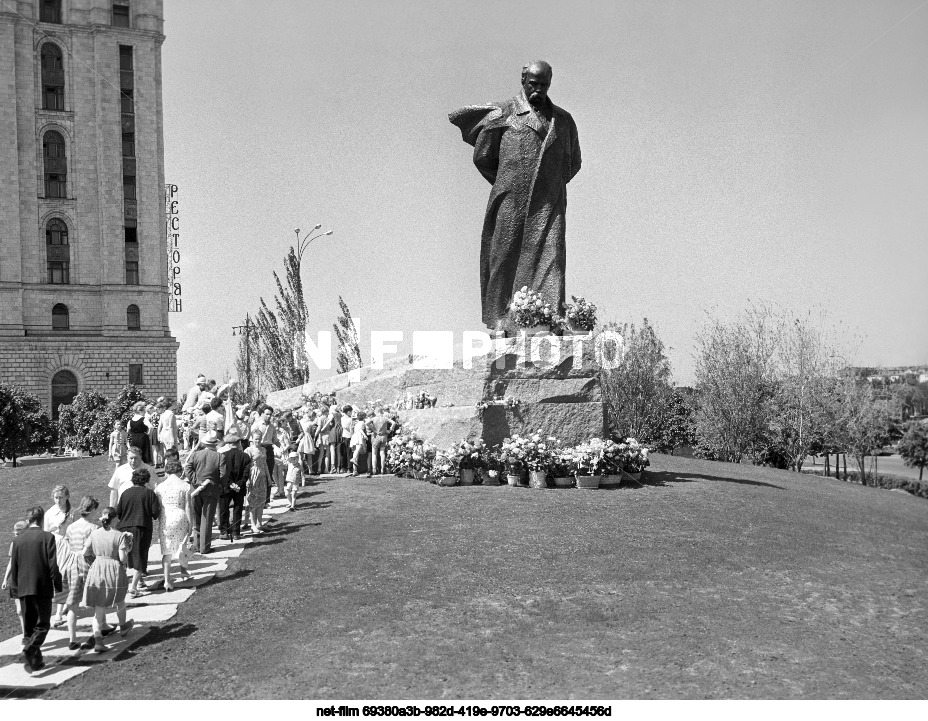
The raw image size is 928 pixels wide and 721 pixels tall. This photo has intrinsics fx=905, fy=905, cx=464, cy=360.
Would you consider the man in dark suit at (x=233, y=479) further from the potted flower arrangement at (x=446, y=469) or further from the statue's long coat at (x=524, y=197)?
the statue's long coat at (x=524, y=197)

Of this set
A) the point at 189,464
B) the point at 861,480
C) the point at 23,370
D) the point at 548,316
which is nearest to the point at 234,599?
the point at 189,464

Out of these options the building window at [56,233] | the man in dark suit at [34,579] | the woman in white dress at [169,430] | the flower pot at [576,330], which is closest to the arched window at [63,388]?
the building window at [56,233]

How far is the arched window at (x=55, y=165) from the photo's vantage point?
2457 inches

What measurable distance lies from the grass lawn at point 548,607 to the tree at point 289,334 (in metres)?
27.2

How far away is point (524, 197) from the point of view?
709 inches

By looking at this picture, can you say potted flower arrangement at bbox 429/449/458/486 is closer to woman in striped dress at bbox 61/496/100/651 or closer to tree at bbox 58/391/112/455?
woman in striped dress at bbox 61/496/100/651

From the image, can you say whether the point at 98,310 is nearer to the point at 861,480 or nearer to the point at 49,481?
the point at 49,481

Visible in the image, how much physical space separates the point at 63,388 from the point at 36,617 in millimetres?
57443

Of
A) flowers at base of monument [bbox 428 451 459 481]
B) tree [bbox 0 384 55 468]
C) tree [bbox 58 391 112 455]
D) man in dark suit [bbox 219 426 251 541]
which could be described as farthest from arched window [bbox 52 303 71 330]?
man in dark suit [bbox 219 426 251 541]

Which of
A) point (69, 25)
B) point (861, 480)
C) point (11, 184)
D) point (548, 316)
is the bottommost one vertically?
point (861, 480)

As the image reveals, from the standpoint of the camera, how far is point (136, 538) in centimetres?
967

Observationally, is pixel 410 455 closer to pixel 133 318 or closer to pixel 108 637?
pixel 108 637

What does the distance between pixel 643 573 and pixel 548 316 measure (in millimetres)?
7754

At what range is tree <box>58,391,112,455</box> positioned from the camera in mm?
36188
